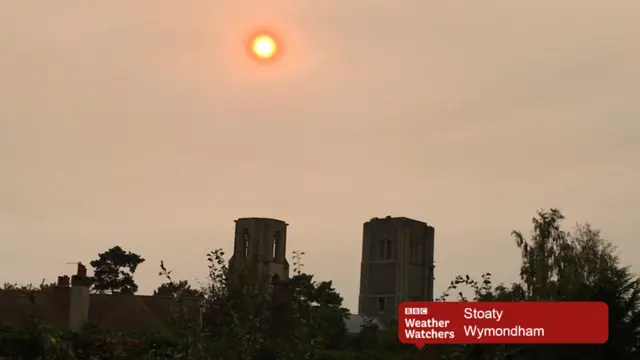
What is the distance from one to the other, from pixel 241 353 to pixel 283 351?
54cm

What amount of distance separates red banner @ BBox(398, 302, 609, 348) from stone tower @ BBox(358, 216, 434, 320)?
71.8m

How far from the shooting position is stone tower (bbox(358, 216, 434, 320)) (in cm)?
8756

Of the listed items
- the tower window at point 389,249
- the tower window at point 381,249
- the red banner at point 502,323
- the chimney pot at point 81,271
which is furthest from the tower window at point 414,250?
the red banner at point 502,323

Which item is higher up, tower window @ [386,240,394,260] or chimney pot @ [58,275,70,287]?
tower window @ [386,240,394,260]

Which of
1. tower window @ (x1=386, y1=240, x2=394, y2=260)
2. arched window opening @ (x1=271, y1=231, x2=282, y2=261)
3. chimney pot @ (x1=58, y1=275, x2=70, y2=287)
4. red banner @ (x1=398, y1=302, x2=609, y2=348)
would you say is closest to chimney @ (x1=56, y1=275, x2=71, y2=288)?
chimney pot @ (x1=58, y1=275, x2=70, y2=287)

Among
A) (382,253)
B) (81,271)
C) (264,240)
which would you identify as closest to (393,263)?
(382,253)

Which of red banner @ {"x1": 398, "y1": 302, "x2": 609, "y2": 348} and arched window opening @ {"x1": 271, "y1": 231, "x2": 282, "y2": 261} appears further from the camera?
arched window opening @ {"x1": 271, "y1": 231, "x2": 282, "y2": 261}

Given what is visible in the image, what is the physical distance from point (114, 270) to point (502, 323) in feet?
232

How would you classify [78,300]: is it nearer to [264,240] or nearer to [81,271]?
[81,271]

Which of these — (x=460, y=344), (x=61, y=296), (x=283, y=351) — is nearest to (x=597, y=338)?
(x=460, y=344)

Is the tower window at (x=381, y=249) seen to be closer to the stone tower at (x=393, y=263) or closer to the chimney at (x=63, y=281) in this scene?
the stone tower at (x=393, y=263)

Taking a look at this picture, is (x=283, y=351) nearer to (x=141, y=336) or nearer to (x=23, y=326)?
(x=141, y=336)

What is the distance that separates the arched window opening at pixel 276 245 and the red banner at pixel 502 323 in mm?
73836

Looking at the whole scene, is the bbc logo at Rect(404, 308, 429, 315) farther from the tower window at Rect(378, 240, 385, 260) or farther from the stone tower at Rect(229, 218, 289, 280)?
the tower window at Rect(378, 240, 385, 260)
